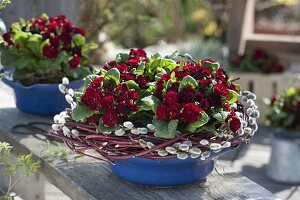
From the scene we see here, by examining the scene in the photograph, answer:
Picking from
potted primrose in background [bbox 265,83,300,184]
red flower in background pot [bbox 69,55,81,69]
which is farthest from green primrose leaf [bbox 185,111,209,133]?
potted primrose in background [bbox 265,83,300,184]

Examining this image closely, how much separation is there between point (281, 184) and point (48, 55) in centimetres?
200

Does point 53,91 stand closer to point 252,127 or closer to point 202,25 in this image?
point 252,127

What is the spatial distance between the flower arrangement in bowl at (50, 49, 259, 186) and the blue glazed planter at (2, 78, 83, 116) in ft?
2.06

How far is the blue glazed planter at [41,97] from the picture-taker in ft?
8.16

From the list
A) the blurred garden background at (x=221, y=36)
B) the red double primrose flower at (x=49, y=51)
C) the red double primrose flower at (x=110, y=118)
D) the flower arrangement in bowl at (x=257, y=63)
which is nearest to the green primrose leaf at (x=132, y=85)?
the red double primrose flower at (x=110, y=118)

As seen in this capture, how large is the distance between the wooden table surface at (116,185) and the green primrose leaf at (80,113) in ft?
0.71

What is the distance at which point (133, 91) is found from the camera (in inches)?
67.7

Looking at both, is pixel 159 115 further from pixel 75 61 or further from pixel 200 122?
pixel 75 61

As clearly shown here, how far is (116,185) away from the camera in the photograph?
186cm

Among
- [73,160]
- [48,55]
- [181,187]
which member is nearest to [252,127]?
[181,187]

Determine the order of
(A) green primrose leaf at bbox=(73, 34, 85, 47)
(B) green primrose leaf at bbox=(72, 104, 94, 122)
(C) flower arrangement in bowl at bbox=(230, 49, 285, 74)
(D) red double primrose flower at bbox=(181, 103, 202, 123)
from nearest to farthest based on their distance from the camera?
(D) red double primrose flower at bbox=(181, 103, 202, 123), (B) green primrose leaf at bbox=(72, 104, 94, 122), (A) green primrose leaf at bbox=(73, 34, 85, 47), (C) flower arrangement in bowl at bbox=(230, 49, 285, 74)

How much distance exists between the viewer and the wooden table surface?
1793 mm

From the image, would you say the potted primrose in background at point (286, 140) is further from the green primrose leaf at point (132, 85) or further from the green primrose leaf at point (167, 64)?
the green primrose leaf at point (132, 85)

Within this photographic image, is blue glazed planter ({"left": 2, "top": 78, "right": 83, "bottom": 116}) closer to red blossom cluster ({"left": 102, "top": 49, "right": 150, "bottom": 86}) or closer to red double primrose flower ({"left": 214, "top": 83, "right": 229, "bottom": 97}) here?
red blossom cluster ({"left": 102, "top": 49, "right": 150, "bottom": 86})
